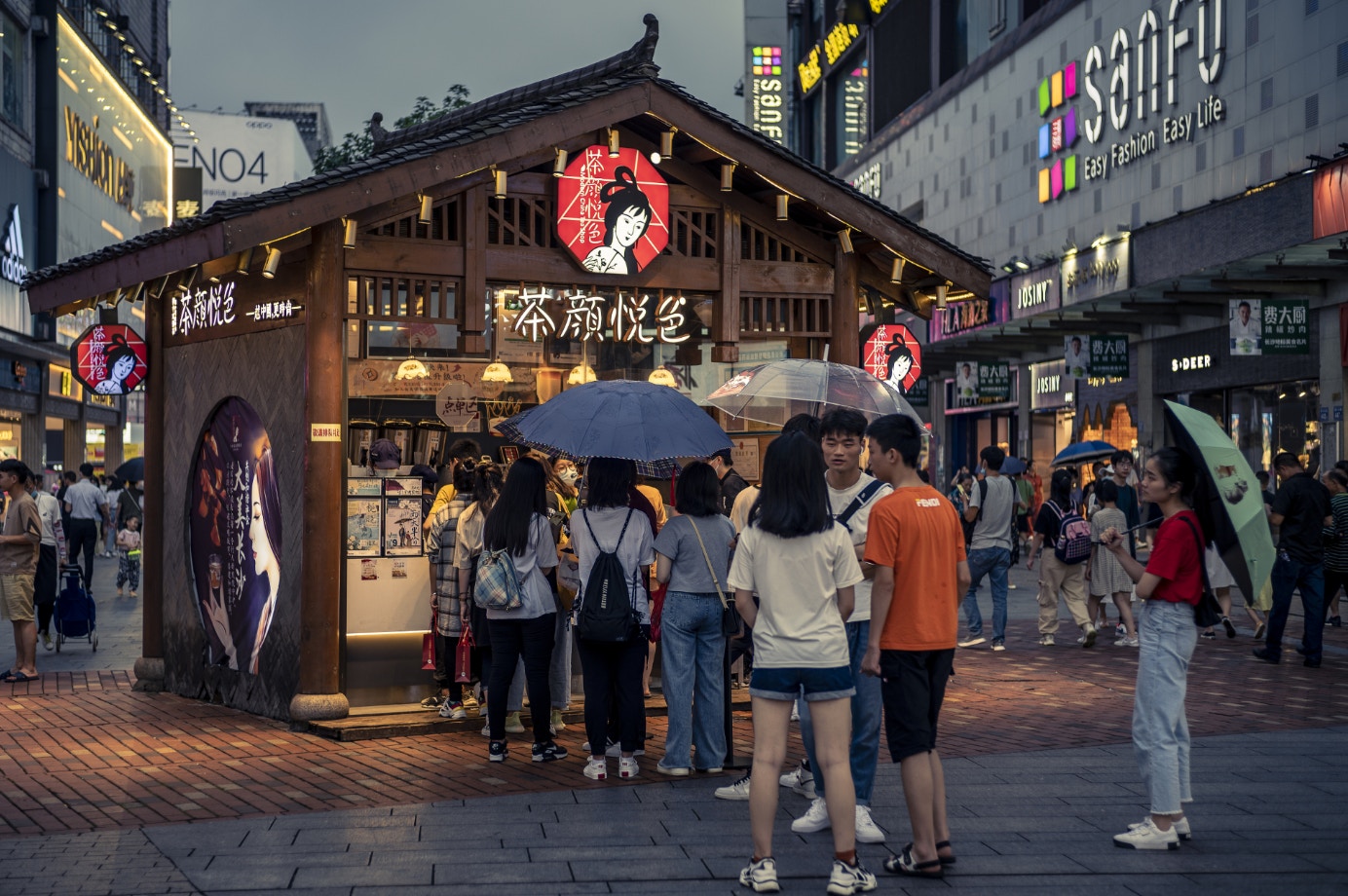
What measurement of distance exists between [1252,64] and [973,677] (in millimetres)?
14779

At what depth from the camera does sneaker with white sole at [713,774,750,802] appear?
7.86 m

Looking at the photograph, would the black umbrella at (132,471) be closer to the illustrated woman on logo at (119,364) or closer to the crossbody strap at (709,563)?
the illustrated woman on logo at (119,364)

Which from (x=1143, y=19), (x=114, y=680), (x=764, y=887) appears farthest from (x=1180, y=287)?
(x=764, y=887)

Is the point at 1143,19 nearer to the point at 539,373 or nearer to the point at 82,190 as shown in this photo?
the point at 539,373

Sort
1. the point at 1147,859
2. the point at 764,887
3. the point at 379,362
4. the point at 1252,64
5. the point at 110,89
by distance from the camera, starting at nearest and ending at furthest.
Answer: the point at 764,887 < the point at 1147,859 < the point at 379,362 < the point at 1252,64 < the point at 110,89

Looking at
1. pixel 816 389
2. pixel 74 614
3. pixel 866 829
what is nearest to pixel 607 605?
pixel 866 829

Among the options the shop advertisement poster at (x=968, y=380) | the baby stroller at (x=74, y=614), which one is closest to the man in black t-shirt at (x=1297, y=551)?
the baby stroller at (x=74, y=614)

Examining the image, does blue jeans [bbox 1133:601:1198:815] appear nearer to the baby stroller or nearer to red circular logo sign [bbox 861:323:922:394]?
the baby stroller

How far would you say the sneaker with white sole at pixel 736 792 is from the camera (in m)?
7.86

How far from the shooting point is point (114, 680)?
12781 mm

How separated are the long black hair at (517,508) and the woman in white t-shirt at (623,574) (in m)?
0.38

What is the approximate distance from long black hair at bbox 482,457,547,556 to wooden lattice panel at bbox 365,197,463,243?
2.47 metres

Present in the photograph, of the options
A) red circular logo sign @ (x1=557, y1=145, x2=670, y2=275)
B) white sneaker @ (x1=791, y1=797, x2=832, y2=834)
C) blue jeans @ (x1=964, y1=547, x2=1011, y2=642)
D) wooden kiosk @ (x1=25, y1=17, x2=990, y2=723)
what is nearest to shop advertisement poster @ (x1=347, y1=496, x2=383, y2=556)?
wooden kiosk @ (x1=25, y1=17, x2=990, y2=723)

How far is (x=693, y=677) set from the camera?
8.42 meters
